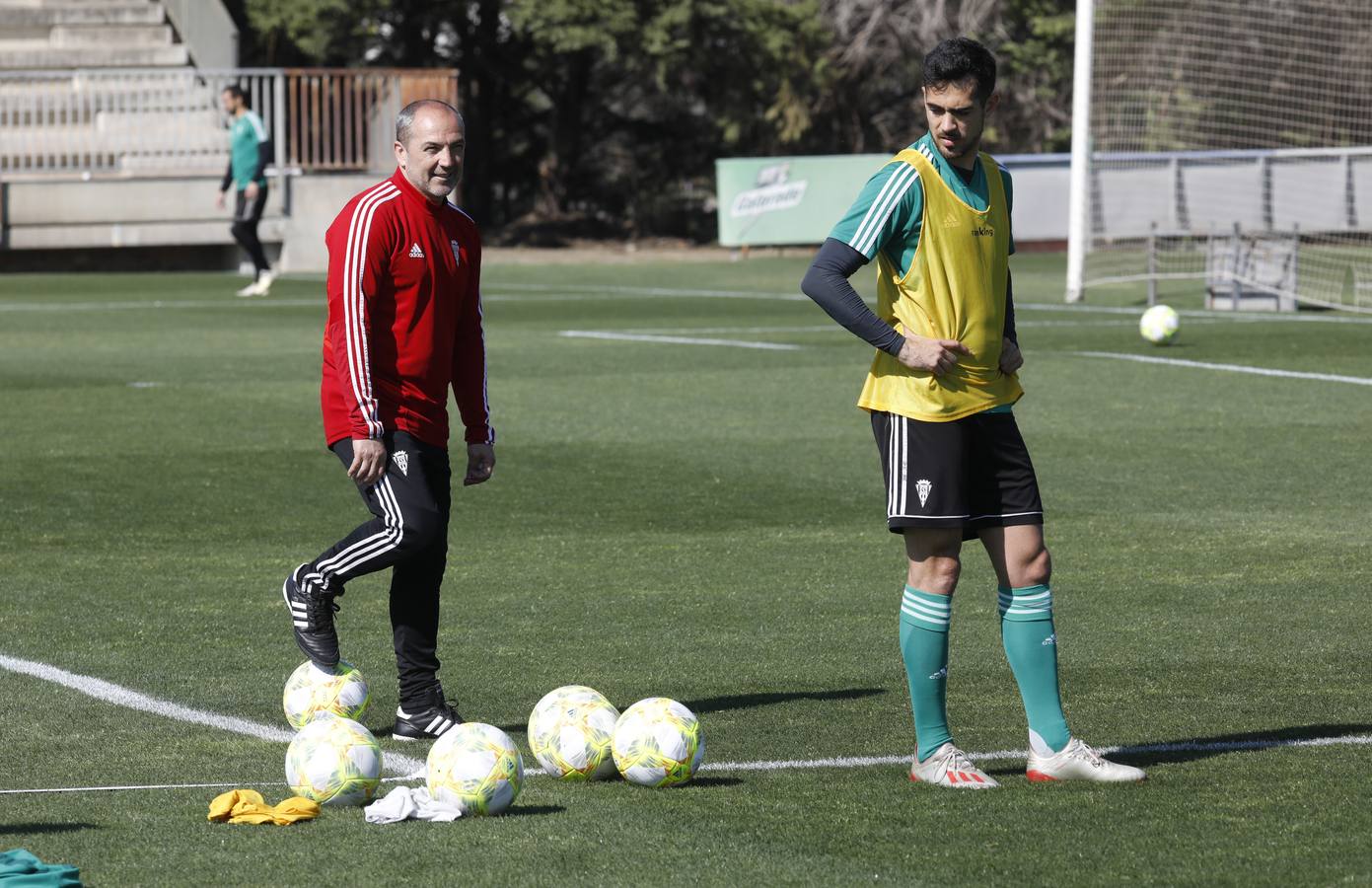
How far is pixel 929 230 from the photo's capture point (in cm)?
548

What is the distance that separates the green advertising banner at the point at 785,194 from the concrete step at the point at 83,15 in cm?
1201

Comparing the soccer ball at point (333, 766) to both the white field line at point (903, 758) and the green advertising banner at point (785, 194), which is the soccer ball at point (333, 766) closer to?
the white field line at point (903, 758)

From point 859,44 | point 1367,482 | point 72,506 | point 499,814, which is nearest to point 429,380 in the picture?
point 499,814

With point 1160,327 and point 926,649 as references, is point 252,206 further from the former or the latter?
point 926,649

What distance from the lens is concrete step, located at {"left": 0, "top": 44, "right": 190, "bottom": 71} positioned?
38.1 meters

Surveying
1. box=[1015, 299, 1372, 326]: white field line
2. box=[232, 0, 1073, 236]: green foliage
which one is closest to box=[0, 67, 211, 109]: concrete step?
box=[232, 0, 1073, 236]: green foliage

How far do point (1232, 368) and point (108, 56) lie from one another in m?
27.4

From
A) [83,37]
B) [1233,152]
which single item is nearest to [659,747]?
[1233,152]

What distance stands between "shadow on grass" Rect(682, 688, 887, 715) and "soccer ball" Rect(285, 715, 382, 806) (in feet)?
4.72

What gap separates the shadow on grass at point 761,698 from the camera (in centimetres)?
650

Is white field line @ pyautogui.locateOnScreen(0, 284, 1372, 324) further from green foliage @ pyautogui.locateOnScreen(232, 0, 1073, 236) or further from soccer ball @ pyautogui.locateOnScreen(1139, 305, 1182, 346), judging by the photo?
green foliage @ pyautogui.locateOnScreen(232, 0, 1073, 236)

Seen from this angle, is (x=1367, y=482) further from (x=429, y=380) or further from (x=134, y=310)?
(x=134, y=310)

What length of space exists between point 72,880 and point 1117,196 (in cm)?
2438

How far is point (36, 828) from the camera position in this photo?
4938mm
